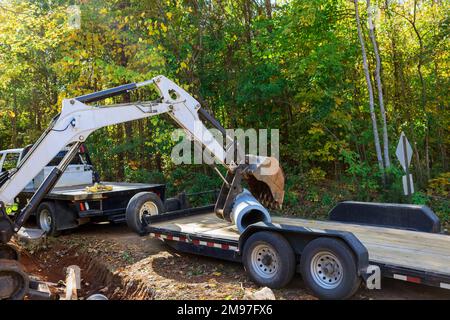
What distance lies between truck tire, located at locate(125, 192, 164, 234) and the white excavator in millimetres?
1884

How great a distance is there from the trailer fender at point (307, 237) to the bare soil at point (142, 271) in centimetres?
61

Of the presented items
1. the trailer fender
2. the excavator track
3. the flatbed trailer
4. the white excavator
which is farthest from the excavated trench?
the trailer fender

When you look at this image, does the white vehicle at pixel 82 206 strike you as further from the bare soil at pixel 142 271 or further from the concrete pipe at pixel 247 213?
the concrete pipe at pixel 247 213

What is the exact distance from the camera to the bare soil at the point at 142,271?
19.4 feet

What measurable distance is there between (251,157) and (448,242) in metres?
3.54

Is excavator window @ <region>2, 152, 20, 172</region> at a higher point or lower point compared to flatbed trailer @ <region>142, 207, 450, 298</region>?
higher

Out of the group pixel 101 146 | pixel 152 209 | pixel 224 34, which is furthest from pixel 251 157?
pixel 101 146

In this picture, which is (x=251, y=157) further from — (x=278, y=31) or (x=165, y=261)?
(x=278, y=31)

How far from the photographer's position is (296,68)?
12.3 meters

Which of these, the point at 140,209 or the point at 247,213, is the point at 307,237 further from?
the point at 140,209

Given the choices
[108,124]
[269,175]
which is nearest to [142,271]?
[108,124]

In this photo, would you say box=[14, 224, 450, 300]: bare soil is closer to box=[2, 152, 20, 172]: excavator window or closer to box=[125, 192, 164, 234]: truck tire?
box=[125, 192, 164, 234]: truck tire

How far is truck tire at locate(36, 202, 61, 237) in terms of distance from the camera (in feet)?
32.8

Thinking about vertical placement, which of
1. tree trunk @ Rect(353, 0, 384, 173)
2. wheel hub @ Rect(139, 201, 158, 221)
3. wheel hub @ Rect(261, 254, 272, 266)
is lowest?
wheel hub @ Rect(261, 254, 272, 266)
